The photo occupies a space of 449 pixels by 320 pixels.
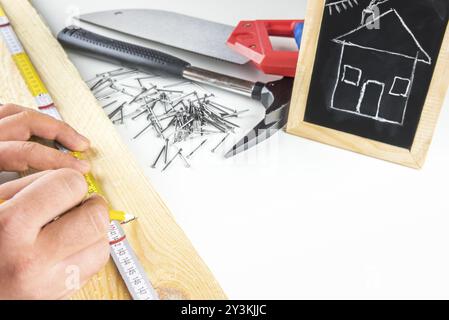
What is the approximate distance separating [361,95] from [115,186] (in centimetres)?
55

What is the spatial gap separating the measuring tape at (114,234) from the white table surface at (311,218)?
12 cm

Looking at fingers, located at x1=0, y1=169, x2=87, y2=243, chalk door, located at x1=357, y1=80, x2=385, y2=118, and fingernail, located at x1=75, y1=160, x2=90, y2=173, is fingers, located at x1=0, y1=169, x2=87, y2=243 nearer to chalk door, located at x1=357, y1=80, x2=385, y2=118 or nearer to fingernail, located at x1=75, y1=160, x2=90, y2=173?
fingernail, located at x1=75, y1=160, x2=90, y2=173

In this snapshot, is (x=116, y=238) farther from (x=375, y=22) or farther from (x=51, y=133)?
(x=375, y=22)

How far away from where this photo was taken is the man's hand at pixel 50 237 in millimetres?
672

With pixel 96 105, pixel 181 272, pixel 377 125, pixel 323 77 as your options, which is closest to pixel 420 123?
pixel 377 125

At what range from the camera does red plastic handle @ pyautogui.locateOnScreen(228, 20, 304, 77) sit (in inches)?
50.3

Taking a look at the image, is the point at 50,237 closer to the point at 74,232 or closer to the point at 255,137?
the point at 74,232

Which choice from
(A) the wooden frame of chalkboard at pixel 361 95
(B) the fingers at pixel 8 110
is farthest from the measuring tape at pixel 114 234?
(A) the wooden frame of chalkboard at pixel 361 95

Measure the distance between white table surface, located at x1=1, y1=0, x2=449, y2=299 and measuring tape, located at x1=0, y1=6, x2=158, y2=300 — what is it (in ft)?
0.40

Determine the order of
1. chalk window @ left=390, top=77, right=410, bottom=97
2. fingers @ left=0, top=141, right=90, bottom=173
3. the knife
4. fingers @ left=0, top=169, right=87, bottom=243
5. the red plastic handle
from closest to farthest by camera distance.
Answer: fingers @ left=0, top=169, right=87, bottom=243
fingers @ left=0, top=141, right=90, bottom=173
chalk window @ left=390, top=77, right=410, bottom=97
the knife
the red plastic handle

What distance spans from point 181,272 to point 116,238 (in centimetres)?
13

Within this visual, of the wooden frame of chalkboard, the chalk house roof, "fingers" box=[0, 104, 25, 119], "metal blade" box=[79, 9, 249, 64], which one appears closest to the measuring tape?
"fingers" box=[0, 104, 25, 119]

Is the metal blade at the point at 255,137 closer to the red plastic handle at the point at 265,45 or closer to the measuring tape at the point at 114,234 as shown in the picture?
the red plastic handle at the point at 265,45

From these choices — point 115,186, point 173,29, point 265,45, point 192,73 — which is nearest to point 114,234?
point 115,186
